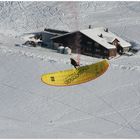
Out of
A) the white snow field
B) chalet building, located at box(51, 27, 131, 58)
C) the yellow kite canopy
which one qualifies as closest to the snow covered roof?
chalet building, located at box(51, 27, 131, 58)

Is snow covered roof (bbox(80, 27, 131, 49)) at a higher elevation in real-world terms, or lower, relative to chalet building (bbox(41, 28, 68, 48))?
higher

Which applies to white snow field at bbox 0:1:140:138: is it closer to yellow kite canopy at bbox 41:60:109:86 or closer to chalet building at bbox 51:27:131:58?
chalet building at bbox 51:27:131:58

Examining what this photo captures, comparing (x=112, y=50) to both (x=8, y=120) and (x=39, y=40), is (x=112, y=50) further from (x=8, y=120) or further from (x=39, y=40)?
(x=8, y=120)

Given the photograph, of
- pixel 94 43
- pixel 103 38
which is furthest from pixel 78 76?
pixel 103 38

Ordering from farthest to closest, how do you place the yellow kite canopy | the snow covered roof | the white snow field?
the snow covered roof → the white snow field → the yellow kite canopy

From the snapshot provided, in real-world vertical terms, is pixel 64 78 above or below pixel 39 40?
above

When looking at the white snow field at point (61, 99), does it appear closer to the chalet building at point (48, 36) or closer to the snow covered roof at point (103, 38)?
the snow covered roof at point (103, 38)

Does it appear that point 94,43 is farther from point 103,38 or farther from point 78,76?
point 78,76

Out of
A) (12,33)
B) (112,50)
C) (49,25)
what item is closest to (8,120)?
(112,50)

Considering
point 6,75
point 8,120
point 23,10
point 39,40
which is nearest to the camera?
point 8,120
